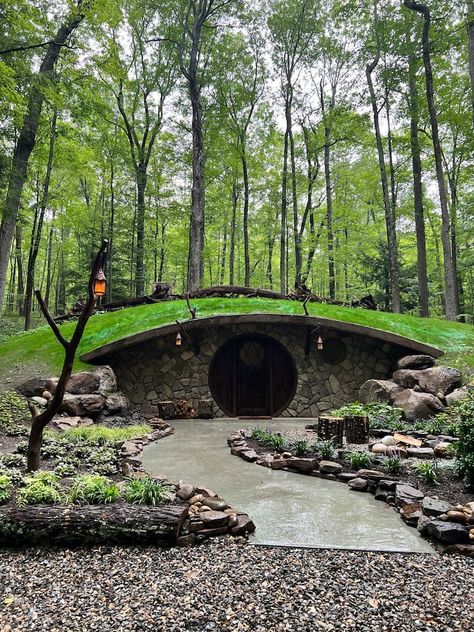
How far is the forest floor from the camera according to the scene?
8.75 metres

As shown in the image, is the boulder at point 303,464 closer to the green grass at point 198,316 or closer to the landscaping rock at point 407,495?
the landscaping rock at point 407,495

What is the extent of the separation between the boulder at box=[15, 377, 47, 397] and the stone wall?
189 centimetres

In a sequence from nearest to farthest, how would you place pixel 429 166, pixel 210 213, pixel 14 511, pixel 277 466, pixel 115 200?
pixel 14 511 < pixel 277 466 < pixel 429 166 < pixel 115 200 < pixel 210 213

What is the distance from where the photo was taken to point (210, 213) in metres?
19.8

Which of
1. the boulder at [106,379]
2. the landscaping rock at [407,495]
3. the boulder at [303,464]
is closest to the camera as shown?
the landscaping rock at [407,495]

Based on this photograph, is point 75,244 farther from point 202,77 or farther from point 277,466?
point 277,466

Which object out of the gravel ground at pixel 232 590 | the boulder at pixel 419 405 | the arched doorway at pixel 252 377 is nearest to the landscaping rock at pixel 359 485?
Answer: the gravel ground at pixel 232 590

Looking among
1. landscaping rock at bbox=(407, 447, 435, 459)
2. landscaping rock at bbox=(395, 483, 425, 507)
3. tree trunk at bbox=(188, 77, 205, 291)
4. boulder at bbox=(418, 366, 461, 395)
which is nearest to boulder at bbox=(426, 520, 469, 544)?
landscaping rock at bbox=(395, 483, 425, 507)

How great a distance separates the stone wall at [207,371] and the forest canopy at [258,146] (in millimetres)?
3469

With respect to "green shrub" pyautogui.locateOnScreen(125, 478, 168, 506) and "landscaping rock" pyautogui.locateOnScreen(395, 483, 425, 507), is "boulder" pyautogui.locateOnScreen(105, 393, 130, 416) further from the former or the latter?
"landscaping rock" pyautogui.locateOnScreen(395, 483, 425, 507)

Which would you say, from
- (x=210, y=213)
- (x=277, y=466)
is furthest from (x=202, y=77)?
(x=277, y=466)

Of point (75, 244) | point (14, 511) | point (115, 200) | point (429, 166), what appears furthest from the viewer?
point (75, 244)

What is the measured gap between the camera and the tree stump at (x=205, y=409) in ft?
30.6

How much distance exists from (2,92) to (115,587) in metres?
9.35
